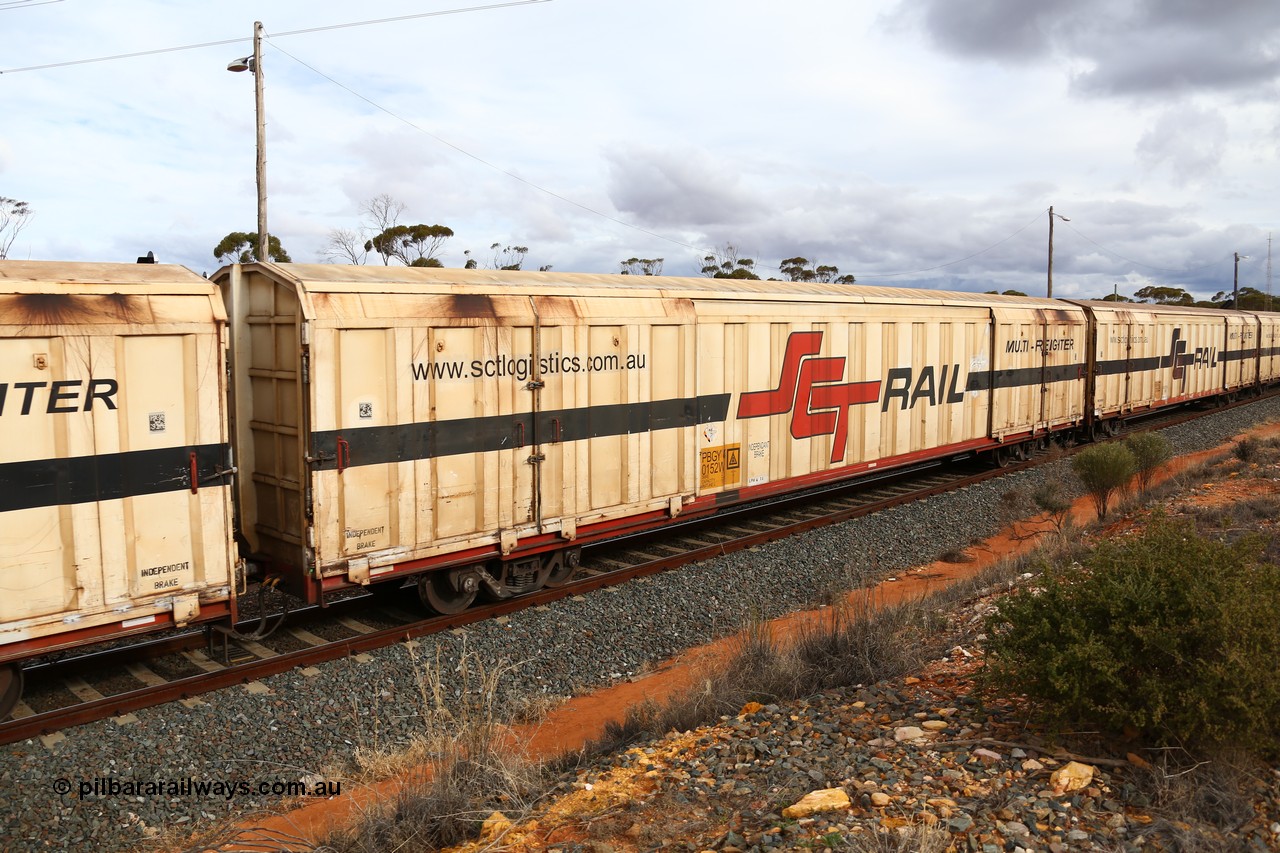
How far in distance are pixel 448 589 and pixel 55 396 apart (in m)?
4.05

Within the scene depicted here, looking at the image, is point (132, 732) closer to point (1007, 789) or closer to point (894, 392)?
point (1007, 789)

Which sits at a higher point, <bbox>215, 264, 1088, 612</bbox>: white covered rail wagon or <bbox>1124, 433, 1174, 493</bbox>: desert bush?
<bbox>215, 264, 1088, 612</bbox>: white covered rail wagon

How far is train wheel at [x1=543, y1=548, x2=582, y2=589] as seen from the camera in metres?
9.88

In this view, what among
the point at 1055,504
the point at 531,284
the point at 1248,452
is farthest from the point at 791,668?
the point at 1248,452

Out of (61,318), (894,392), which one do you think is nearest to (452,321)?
(61,318)

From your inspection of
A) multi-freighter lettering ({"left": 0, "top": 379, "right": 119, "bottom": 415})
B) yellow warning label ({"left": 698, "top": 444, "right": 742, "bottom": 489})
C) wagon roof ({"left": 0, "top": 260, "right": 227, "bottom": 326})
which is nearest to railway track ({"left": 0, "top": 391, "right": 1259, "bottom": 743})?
yellow warning label ({"left": 698, "top": 444, "right": 742, "bottom": 489})

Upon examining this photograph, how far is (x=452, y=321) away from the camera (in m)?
8.49

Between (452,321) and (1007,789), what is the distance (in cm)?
621

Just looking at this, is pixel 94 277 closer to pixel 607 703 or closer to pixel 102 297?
pixel 102 297

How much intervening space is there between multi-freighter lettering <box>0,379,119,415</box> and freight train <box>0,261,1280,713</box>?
14mm

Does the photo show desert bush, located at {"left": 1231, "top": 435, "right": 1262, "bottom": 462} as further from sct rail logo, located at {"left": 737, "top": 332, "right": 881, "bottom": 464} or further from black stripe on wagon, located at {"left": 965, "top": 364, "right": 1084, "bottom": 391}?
sct rail logo, located at {"left": 737, "top": 332, "right": 881, "bottom": 464}

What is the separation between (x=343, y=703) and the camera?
6.97 meters

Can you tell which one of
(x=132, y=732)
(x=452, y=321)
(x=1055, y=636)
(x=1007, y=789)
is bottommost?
(x=132, y=732)

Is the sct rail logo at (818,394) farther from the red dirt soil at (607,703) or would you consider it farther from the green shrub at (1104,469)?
the green shrub at (1104,469)
